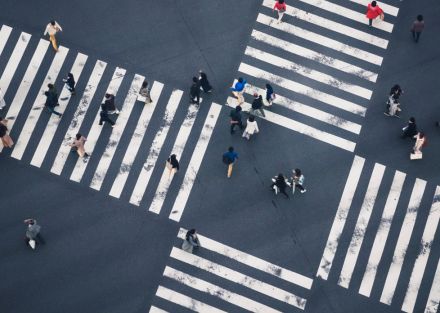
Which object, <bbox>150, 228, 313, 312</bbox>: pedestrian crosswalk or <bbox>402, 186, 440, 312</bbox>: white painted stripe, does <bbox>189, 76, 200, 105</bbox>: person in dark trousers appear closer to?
<bbox>150, 228, 313, 312</bbox>: pedestrian crosswalk

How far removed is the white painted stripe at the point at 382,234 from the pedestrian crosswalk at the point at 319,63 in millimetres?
2463

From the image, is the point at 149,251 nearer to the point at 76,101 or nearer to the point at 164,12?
the point at 76,101

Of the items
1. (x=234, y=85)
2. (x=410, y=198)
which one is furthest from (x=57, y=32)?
(x=410, y=198)

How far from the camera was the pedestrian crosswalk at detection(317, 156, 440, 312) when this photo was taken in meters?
29.1

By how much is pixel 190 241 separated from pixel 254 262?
9.48ft

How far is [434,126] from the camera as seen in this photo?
31172mm

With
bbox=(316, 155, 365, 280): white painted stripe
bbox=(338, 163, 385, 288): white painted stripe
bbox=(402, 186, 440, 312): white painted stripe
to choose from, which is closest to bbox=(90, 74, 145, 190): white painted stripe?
bbox=(316, 155, 365, 280): white painted stripe

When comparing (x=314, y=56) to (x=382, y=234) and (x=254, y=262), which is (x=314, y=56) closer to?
(x=382, y=234)

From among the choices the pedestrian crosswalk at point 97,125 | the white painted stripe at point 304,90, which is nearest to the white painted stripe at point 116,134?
the pedestrian crosswalk at point 97,125

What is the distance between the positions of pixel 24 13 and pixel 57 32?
6.07ft

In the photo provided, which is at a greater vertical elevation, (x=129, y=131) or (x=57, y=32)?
(x=57, y=32)

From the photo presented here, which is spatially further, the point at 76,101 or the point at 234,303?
the point at 76,101

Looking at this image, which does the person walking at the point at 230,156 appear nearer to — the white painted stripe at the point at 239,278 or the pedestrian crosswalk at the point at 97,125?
the pedestrian crosswalk at the point at 97,125

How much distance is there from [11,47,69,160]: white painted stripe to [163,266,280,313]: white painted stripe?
8364 mm
